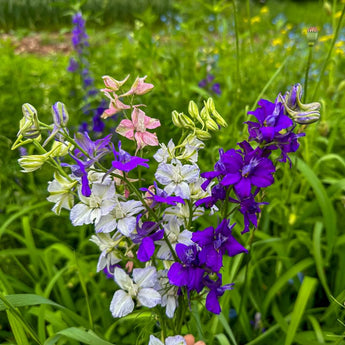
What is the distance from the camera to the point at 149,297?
739 millimetres

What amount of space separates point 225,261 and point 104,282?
0.47 m

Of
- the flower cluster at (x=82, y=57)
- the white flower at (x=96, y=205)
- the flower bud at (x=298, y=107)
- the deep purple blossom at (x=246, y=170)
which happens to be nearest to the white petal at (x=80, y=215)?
the white flower at (x=96, y=205)

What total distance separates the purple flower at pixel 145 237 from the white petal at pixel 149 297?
6 centimetres

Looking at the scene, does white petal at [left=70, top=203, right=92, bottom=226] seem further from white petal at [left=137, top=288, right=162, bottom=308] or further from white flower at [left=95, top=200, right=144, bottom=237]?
white petal at [left=137, top=288, right=162, bottom=308]

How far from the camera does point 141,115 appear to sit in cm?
78

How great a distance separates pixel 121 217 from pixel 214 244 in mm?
168

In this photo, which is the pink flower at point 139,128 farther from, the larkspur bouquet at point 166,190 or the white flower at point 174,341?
the white flower at point 174,341

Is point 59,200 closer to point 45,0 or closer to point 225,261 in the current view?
point 225,261

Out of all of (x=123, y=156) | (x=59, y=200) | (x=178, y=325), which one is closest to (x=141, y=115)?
(x=123, y=156)

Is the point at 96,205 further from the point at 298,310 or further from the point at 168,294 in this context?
the point at 298,310

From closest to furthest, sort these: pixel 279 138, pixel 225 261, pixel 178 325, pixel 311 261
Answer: pixel 279 138 → pixel 178 325 → pixel 225 261 → pixel 311 261

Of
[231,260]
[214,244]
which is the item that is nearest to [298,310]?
[231,260]

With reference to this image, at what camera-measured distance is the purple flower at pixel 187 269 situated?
0.74 m

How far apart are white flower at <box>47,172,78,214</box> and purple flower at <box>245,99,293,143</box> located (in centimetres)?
32
